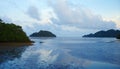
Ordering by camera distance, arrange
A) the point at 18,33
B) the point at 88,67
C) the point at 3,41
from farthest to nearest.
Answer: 1. the point at 18,33
2. the point at 3,41
3. the point at 88,67

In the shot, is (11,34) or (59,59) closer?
(59,59)

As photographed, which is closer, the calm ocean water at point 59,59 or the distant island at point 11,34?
the calm ocean water at point 59,59

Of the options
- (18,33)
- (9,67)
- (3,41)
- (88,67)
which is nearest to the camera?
(9,67)

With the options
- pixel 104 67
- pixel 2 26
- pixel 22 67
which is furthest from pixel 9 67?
pixel 2 26

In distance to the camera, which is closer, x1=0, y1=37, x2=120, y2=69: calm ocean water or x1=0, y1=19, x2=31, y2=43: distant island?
x1=0, y1=37, x2=120, y2=69: calm ocean water

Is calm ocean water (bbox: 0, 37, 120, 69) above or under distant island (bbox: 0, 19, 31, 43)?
under

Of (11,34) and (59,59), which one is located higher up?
(11,34)

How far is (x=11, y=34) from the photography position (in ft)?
257

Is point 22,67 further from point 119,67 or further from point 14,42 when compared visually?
point 14,42

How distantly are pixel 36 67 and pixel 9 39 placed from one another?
5531cm

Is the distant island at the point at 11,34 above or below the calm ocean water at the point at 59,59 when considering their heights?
above

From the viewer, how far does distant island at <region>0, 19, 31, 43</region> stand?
250ft

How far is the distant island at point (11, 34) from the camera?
76.3 m

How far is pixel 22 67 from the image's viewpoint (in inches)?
927
